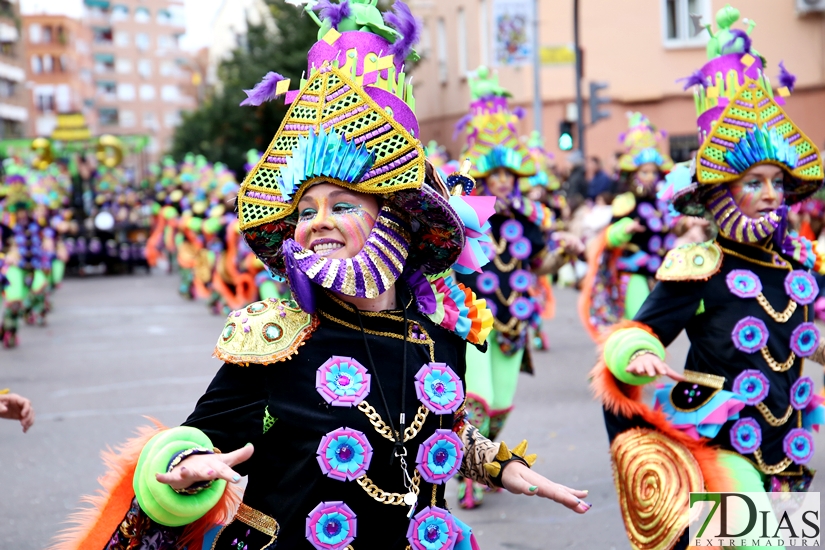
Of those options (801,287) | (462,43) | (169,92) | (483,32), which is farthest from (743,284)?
(169,92)

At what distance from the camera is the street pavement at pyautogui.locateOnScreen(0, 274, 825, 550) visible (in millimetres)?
6160

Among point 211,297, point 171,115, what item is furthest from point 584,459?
point 171,115

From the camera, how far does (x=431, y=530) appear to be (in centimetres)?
303

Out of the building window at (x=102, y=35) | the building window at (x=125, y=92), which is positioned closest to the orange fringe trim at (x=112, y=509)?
the building window at (x=125, y=92)

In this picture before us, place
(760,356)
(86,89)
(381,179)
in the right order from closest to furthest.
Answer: (381,179) < (760,356) < (86,89)

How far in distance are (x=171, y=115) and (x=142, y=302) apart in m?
109

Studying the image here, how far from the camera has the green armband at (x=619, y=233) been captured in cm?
973

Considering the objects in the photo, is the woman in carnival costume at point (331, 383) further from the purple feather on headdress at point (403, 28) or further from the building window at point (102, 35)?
the building window at point (102, 35)

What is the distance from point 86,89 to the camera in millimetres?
109375

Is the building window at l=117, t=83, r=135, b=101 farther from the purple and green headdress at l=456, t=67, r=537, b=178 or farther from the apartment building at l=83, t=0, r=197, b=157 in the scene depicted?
the purple and green headdress at l=456, t=67, r=537, b=178

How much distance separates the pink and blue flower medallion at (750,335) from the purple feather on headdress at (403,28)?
2.01m

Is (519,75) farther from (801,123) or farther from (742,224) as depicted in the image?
(742,224)

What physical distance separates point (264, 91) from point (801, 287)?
2516mm
